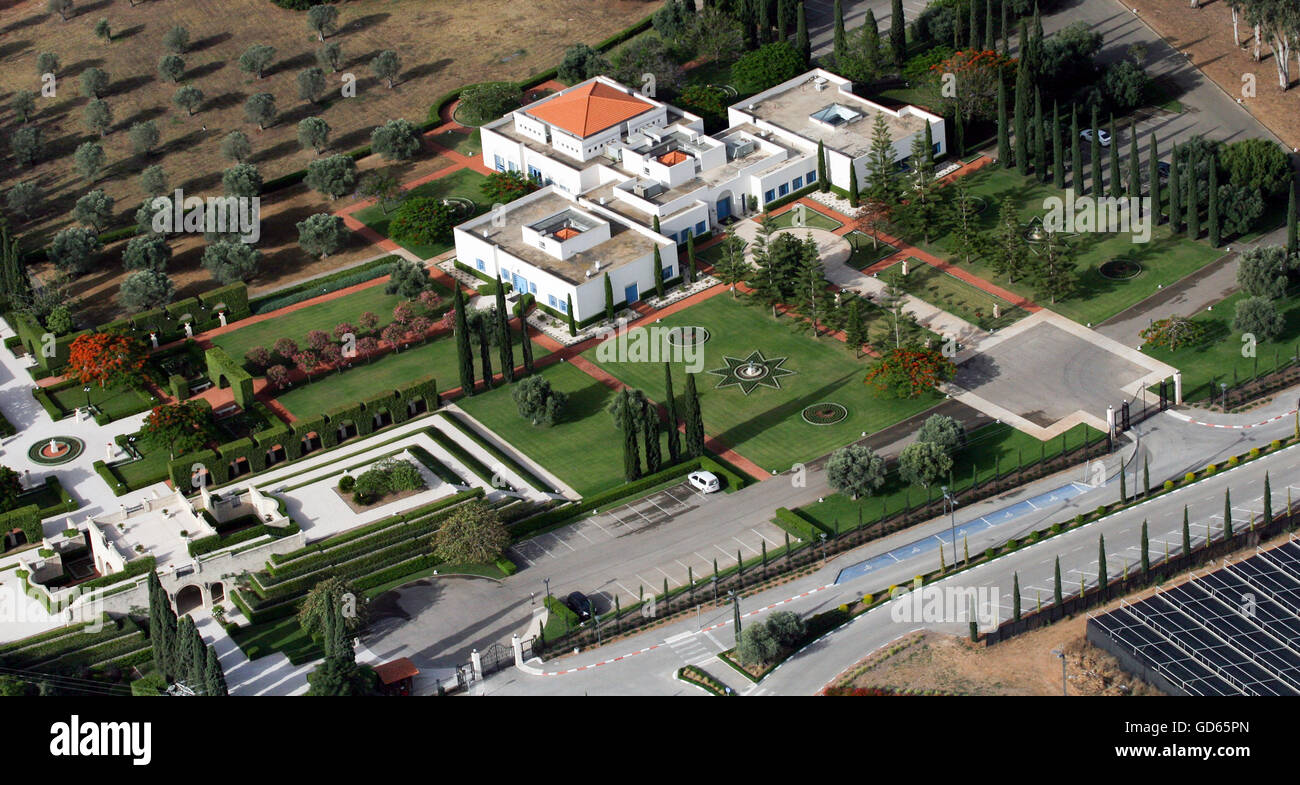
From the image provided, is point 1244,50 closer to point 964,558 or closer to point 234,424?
point 964,558

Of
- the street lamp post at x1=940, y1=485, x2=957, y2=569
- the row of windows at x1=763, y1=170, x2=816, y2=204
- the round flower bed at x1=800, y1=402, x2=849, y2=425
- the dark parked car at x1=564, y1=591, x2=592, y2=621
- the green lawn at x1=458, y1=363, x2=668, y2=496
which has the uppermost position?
the row of windows at x1=763, y1=170, x2=816, y2=204

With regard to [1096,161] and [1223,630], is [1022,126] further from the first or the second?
[1223,630]

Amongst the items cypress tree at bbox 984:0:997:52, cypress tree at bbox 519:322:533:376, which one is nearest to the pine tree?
cypress tree at bbox 984:0:997:52

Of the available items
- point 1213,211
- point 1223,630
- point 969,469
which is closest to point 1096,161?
point 1213,211

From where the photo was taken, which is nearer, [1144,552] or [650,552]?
[1144,552]

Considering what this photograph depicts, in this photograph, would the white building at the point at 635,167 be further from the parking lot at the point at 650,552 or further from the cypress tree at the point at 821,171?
the parking lot at the point at 650,552

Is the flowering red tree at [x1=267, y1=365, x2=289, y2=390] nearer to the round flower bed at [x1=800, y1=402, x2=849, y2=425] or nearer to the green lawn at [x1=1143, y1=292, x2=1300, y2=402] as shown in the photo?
the round flower bed at [x1=800, y1=402, x2=849, y2=425]

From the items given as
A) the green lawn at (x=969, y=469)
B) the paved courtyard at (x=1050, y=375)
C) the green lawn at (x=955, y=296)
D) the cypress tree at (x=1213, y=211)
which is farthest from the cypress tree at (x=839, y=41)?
the green lawn at (x=969, y=469)
